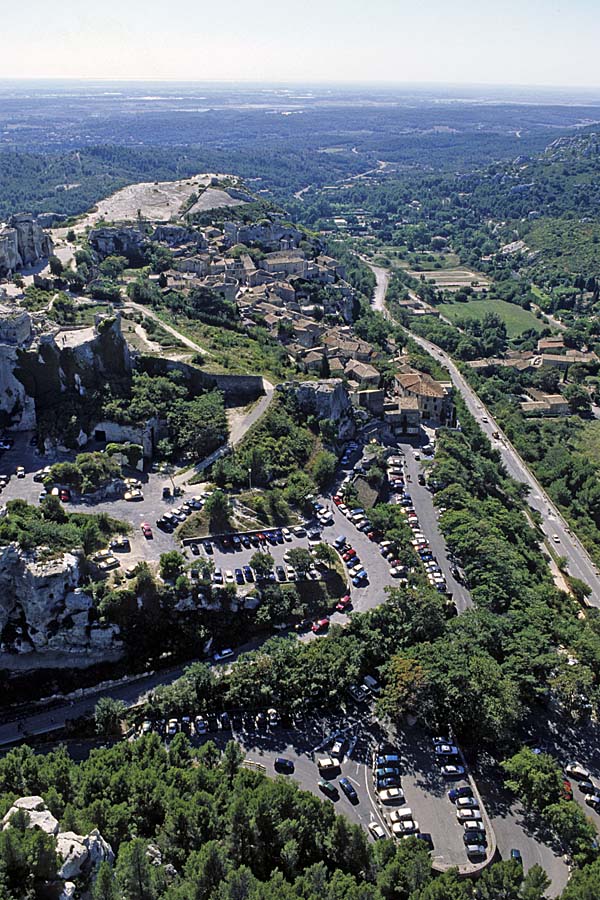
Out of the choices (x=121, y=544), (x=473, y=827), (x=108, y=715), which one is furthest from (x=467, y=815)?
(x=121, y=544)

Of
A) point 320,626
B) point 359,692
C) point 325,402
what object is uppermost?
point 325,402

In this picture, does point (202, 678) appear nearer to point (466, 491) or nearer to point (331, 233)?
point (466, 491)

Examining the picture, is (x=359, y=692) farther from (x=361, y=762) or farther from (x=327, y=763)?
(x=327, y=763)

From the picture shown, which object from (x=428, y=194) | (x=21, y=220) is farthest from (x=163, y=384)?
(x=428, y=194)

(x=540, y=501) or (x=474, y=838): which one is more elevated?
(x=474, y=838)

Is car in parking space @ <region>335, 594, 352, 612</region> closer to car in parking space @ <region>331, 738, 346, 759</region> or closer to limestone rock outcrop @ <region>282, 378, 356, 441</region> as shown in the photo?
car in parking space @ <region>331, 738, 346, 759</region>

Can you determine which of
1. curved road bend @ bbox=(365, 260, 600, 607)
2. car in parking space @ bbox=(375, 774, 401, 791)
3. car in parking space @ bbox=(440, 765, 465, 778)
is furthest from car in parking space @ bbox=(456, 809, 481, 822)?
curved road bend @ bbox=(365, 260, 600, 607)
